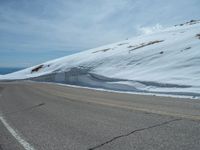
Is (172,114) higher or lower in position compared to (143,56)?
lower

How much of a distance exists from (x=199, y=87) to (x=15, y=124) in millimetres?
11169

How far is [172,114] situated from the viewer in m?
7.79

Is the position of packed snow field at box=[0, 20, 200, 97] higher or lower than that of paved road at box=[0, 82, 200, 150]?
higher

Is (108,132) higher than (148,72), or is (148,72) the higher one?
(148,72)

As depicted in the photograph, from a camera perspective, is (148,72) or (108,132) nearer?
(108,132)

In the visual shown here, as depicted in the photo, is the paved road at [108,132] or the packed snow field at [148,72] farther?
the packed snow field at [148,72]

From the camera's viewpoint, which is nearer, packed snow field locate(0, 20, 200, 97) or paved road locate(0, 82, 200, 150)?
paved road locate(0, 82, 200, 150)

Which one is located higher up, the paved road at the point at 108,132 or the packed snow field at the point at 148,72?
the packed snow field at the point at 148,72

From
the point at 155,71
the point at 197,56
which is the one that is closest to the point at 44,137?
the point at 155,71

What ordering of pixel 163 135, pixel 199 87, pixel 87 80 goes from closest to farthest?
pixel 163 135
pixel 199 87
pixel 87 80

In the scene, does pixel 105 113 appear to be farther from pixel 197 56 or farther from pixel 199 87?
pixel 197 56

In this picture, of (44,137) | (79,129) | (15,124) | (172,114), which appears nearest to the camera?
(44,137)

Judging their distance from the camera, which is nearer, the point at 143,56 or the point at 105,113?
the point at 105,113

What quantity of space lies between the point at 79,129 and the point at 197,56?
21726 mm
